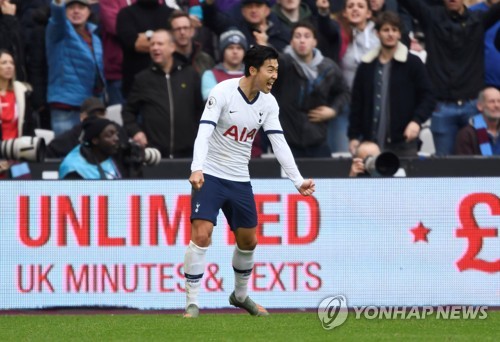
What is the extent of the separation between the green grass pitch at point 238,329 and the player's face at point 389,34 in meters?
4.38

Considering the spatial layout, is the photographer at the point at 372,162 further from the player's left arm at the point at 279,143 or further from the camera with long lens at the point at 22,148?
the camera with long lens at the point at 22,148

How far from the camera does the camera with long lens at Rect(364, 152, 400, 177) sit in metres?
13.6

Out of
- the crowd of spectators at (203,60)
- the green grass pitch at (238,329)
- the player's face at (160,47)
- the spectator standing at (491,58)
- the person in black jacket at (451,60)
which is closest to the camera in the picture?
the green grass pitch at (238,329)

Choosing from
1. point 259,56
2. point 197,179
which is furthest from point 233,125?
point 197,179

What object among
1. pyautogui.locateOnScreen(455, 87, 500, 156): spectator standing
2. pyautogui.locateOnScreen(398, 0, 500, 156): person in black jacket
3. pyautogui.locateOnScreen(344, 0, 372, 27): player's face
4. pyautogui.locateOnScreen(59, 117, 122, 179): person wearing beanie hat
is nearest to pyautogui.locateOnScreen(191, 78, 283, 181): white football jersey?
pyautogui.locateOnScreen(59, 117, 122, 179): person wearing beanie hat

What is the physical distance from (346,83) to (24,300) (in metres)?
5.16

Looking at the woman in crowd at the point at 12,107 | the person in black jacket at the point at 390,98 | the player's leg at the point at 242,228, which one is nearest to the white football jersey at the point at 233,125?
the player's leg at the point at 242,228

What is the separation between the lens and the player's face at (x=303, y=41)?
15109 millimetres

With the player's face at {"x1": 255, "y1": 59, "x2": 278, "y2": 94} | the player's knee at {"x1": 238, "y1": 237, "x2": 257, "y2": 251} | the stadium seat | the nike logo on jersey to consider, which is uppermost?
the player's face at {"x1": 255, "y1": 59, "x2": 278, "y2": 94}

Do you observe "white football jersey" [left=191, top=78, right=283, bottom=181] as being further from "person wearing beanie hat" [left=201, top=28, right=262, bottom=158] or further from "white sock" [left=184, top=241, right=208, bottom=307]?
"person wearing beanie hat" [left=201, top=28, right=262, bottom=158]

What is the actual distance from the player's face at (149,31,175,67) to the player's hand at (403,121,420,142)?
2.96 meters

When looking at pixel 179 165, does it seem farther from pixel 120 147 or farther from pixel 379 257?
A: pixel 379 257

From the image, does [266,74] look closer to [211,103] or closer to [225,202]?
[211,103]

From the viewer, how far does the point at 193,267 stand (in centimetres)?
1093
